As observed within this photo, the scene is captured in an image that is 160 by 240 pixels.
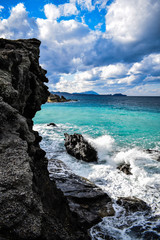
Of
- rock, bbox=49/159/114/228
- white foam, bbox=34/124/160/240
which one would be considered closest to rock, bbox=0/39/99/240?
rock, bbox=49/159/114/228

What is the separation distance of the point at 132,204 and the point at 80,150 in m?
8.20

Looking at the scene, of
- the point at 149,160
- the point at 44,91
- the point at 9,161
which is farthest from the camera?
the point at 149,160

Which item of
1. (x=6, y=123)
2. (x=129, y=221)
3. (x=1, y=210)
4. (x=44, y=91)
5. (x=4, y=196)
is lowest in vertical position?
(x=129, y=221)

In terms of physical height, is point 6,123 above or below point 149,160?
above

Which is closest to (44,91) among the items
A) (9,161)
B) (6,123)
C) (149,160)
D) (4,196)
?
(6,123)

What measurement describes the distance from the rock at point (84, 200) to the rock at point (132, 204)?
0.83 meters

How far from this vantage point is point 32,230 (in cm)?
275

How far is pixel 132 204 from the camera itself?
8.52 m

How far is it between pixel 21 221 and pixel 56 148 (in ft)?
53.3

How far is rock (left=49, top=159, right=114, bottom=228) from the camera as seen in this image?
7.07 m

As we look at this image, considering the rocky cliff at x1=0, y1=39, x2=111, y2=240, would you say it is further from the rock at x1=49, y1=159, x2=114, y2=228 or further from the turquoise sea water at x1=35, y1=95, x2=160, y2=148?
the turquoise sea water at x1=35, y1=95, x2=160, y2=148

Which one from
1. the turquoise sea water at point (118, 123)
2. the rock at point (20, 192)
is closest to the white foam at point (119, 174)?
the rock at point (20, 192)

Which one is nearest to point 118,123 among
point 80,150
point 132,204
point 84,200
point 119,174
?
point 80,150

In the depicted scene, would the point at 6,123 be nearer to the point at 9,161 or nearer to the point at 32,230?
the point at 9,161
